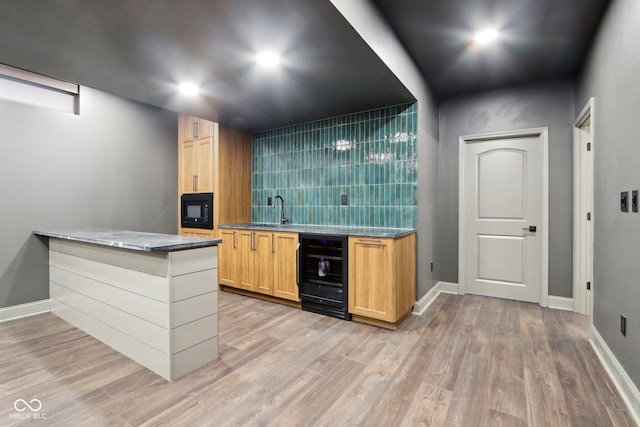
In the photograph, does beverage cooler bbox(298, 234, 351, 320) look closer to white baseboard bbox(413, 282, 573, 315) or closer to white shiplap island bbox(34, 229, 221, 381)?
white baseboard bbox(413, 282, 573, 315)

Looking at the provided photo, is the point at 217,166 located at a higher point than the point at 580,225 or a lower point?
higher

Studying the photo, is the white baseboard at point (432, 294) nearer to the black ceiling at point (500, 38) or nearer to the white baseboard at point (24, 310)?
the black ceiling at point (500, 38)

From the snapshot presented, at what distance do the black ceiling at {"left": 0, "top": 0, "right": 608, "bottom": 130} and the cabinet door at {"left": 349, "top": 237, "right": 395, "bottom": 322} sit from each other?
1.48 metres

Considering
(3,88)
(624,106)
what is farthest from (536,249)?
(3,88)

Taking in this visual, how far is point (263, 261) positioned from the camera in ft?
11.9

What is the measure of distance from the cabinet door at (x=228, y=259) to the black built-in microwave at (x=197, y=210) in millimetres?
330

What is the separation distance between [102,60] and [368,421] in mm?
3073

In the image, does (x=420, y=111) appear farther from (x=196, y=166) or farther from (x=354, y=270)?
(x=196, y=166)

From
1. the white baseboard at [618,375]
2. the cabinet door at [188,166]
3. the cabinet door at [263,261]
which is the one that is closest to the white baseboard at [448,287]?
the white baseboard at [618,375]

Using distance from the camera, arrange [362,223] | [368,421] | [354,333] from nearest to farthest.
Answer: [368,421]
[354,333]
[362,223]

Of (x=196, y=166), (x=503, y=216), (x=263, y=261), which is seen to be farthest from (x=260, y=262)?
(x=503, y=216)

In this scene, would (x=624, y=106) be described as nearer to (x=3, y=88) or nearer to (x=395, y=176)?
(x=395, y=176)

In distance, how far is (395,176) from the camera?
343 centimetres

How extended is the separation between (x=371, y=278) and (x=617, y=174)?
6.17ft
